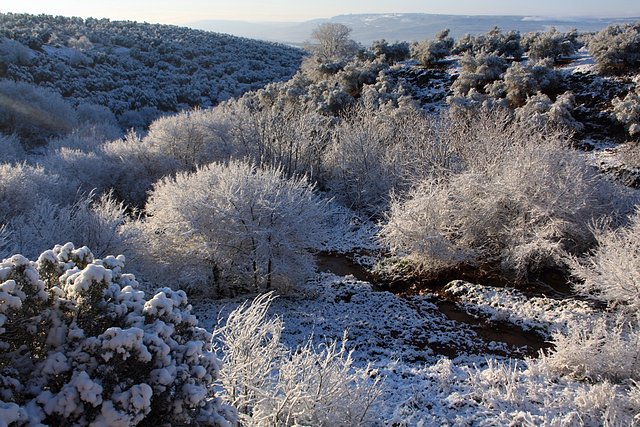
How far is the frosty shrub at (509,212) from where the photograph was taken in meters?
17.0

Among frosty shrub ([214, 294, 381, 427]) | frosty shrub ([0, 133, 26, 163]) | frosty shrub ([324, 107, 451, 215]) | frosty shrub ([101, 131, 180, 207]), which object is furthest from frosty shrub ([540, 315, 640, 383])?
frosty shrub ([0, 133, 26, 163])

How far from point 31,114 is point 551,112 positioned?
123 feet

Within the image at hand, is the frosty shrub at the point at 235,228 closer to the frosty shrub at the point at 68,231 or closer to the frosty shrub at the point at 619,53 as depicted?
the frosty shrub at the point at 68,231

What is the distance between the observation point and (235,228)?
16.8 metres

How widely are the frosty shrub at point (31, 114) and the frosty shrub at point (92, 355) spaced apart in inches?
1403

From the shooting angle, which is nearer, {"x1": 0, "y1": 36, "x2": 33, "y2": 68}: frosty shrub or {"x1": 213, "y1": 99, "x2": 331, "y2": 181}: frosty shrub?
{"x1": 213, "y1": 99, "x2": 331, "y2": 181}: frosty shrub

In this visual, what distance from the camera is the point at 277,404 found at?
7.15 metres

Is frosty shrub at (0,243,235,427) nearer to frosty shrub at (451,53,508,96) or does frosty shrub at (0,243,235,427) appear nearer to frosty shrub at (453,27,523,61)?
frosty shrub at (451,53,508,96)

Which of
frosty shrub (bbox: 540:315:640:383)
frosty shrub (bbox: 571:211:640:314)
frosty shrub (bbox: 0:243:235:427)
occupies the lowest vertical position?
frosty shrub (bbox: 540:315:640:383)

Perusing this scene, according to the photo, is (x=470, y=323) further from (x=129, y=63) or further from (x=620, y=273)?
(x=129, y=63)

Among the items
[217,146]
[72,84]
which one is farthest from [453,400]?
[72,84]

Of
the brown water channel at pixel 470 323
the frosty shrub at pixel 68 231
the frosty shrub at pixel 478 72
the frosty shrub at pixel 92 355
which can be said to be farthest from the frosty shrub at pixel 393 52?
the frosty shrub at pixel 92 355

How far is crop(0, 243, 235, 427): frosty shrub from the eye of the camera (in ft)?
16.0

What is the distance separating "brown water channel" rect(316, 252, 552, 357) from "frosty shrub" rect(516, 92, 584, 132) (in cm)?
1445
